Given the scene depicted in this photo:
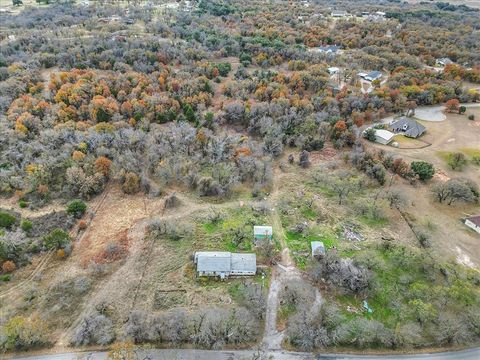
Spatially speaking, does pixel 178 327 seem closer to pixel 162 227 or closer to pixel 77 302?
pixel 77 302

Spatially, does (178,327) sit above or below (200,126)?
below

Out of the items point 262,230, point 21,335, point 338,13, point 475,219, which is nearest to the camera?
point 21,335

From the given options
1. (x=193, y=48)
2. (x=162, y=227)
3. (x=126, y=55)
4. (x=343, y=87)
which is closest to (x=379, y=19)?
(x=343, y=87)

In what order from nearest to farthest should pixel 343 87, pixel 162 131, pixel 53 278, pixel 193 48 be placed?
pixel 53 278
pixel 162 131
pixel 343 87
pixel 193 48

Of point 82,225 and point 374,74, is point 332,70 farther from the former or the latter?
point 82,225

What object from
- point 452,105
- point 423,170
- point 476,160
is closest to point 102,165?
point 423,170

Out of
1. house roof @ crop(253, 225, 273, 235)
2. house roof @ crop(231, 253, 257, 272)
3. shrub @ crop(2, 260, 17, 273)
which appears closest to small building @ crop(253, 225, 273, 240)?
house roof @ crop(253, 225, 273, 235)

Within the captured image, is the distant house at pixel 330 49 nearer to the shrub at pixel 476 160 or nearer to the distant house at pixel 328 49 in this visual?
the distant house at pixel 328 49
